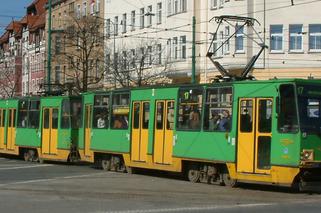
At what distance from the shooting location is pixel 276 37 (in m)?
42.2

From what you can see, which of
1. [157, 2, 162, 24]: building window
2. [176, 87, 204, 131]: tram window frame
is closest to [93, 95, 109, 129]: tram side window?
[176, 87, 204, 131]: tram window frame

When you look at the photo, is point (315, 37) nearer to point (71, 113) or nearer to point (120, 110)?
point (71, 113)

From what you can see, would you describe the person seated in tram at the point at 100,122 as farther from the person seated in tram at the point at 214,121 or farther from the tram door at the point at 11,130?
the tram door at the point at 11,130

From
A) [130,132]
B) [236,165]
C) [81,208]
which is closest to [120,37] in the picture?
[130,132]

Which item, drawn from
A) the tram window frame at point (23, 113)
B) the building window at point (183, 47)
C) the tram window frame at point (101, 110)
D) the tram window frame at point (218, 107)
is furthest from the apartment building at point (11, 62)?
the tram window frame at point (218, 107)

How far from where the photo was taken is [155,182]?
19.3m

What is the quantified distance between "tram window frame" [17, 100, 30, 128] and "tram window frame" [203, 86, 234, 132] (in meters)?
13.4

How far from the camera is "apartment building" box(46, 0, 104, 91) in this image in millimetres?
47688

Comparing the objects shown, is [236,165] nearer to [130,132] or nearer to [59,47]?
[130,132]

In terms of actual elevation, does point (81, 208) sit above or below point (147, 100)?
below

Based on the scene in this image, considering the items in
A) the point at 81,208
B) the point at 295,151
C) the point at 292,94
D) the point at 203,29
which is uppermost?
the point at 203,29

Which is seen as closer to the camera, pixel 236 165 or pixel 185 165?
pixel 236 165

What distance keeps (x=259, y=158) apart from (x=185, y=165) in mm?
3769

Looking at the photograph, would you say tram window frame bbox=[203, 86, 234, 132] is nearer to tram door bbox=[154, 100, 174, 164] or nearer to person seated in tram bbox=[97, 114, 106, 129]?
tram door bbox=[154, 100, 174, 164]
